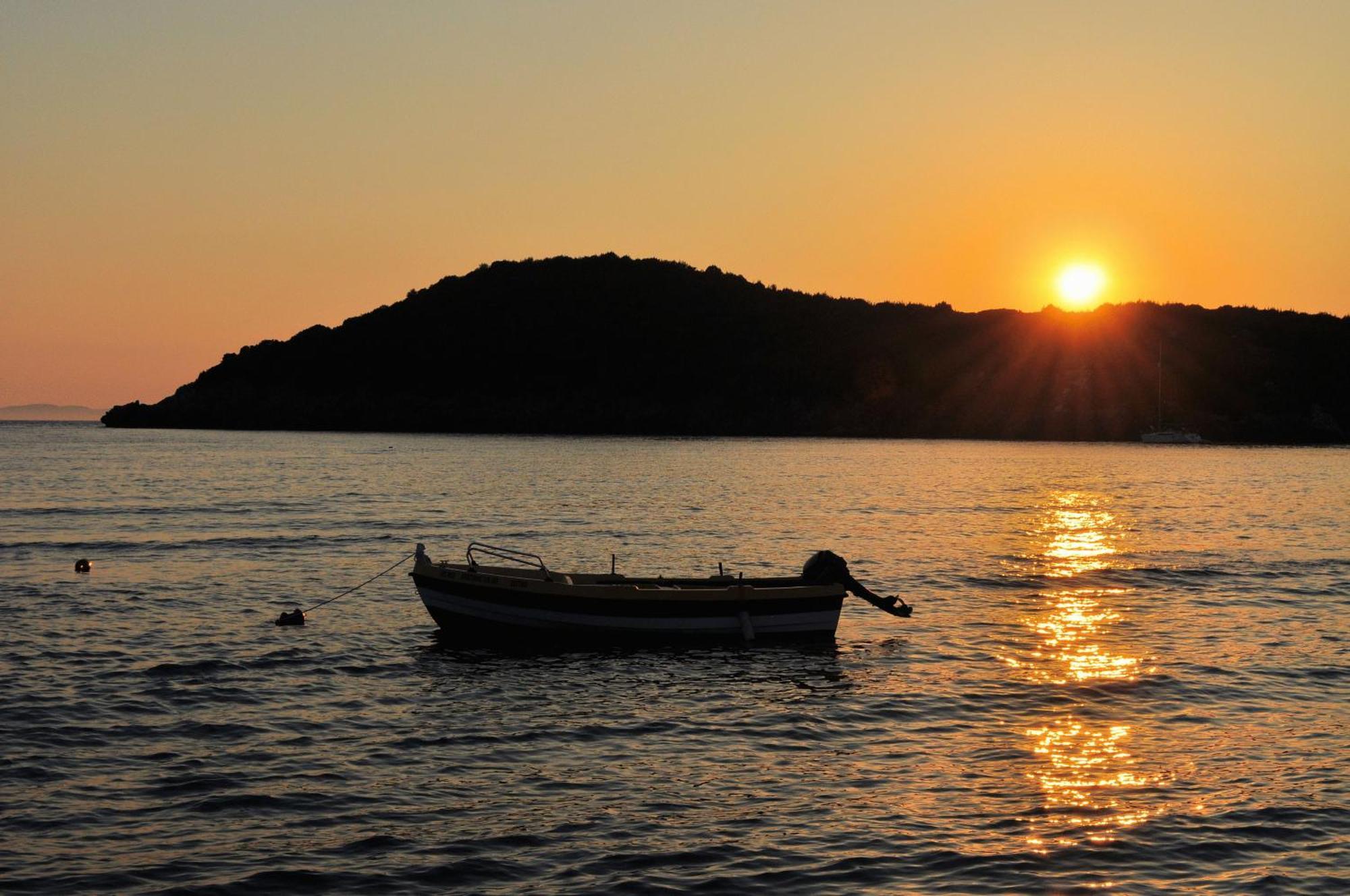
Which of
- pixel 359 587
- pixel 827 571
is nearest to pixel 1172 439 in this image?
pixel 359 587

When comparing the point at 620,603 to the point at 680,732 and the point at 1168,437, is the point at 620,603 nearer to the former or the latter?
the point at 680,732

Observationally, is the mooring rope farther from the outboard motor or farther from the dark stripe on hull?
the outboard motor

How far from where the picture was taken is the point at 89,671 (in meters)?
23.2

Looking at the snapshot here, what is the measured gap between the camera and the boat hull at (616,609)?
26.8 m

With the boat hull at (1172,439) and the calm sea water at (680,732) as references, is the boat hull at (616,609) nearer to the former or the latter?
the calm sea water at (680,732)

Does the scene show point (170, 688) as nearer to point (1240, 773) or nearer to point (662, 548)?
point (1240, 773)

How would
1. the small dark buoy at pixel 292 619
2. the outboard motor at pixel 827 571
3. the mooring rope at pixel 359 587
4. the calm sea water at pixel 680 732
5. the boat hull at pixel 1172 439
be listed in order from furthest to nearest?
1. the boat hull at pixel 1172 439
2. the mooring rope at pixel 359 587
3. the small dark buoy at pixel 292 619
4. the outboard motor at pixel 827 571
5. the calm sea water at pixel 680 732

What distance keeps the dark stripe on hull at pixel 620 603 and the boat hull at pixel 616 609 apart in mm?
14

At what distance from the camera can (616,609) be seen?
26.9m

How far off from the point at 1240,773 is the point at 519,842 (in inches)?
394

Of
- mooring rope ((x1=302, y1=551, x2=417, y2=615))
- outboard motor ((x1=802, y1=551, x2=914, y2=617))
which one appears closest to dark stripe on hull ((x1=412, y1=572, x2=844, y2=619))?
outboard motor ((x1=802, y1=551, x2=914, y2=617))

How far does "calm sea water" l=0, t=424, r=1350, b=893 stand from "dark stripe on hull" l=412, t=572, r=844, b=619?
88 centimetres

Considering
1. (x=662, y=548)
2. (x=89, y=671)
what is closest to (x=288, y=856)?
(x=89, y=671)

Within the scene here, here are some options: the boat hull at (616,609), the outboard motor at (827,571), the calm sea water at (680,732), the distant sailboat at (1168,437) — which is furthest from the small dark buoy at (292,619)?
the distant sailboat at (1168,437)
